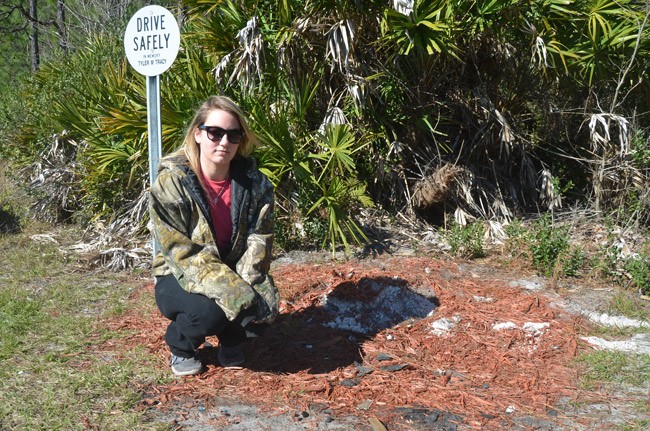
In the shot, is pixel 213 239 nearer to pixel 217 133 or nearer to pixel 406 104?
pixel 217 133

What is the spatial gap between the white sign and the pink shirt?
4.77 ft

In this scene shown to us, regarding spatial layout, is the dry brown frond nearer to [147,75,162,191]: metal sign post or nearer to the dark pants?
[147,75,162,191]: metal sign post

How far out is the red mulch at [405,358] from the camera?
3.72m

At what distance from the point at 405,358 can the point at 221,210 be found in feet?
4.70

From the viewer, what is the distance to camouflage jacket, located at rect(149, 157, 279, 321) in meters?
3.71

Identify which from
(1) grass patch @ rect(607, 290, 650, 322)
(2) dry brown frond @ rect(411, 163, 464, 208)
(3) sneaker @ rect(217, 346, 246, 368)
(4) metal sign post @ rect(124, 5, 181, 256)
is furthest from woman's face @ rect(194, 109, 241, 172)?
(2) dry brown frond @ rect(411, 163, 464, 208)

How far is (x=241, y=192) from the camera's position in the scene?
3.98 m

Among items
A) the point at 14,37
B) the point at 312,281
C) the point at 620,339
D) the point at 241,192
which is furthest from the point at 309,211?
the point at 14,37

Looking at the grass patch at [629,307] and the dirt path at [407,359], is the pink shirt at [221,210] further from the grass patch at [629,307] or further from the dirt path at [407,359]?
the grass patch at [629,307]

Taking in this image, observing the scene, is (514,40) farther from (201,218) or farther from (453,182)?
(201,218)

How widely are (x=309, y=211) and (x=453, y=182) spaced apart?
61.9 inches

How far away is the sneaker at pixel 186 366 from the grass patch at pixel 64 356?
3.0 inches

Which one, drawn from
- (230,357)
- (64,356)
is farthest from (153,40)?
(230,357)

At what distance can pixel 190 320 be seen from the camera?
3.76 m
